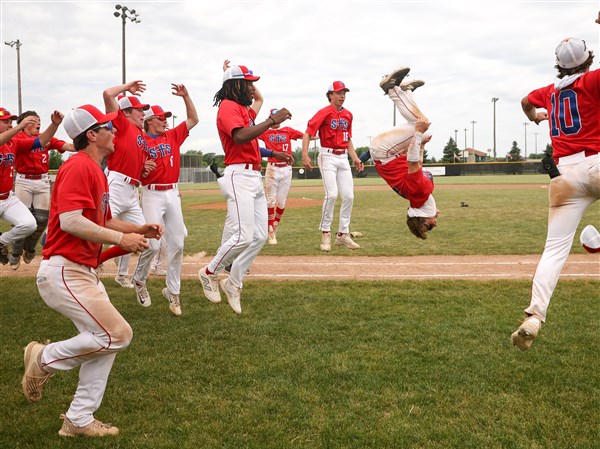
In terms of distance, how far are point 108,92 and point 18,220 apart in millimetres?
3757

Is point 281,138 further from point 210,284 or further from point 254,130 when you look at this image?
point 254,130

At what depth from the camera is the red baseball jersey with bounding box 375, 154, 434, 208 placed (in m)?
6.71

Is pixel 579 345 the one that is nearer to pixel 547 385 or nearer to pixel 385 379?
pixel 547 385

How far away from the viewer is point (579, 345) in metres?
5.39

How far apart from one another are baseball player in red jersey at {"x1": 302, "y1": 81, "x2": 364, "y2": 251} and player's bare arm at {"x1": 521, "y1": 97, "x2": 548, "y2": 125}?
5200 millimetres

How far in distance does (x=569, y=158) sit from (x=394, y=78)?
98.9 inches

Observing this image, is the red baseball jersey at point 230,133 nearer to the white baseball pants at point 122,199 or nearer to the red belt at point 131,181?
the red belt at point 131,181

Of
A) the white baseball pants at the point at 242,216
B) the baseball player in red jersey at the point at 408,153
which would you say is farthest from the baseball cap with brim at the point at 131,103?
the baseball player in red jersey at the point at 408,153

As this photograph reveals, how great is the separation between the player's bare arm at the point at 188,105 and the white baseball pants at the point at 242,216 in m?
1.28

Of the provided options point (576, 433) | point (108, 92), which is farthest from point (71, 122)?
point (576, 433)

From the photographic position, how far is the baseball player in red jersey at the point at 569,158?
4.80 meters

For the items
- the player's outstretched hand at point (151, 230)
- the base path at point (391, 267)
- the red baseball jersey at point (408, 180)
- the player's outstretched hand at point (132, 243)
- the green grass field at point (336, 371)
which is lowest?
the green grass field at point (336, 371)

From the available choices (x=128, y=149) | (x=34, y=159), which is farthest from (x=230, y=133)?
(x=34, y=159)

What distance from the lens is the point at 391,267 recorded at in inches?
377
